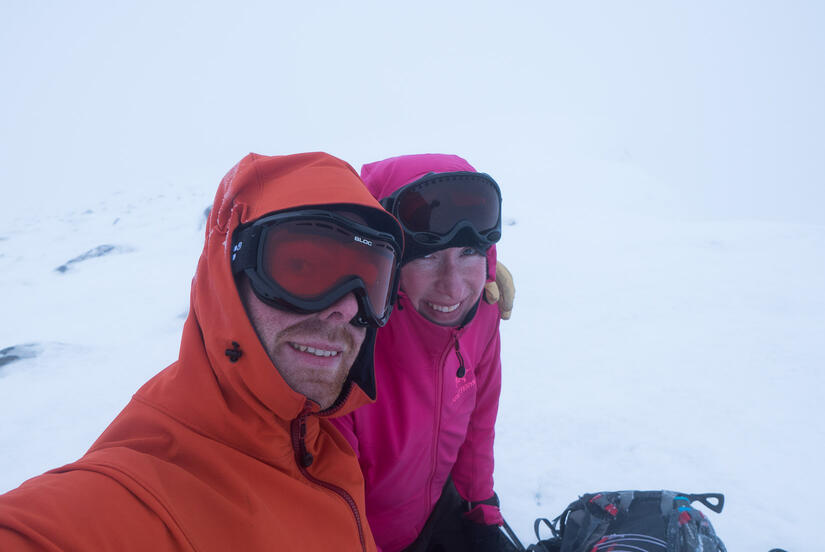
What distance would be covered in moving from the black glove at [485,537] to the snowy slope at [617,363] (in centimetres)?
45

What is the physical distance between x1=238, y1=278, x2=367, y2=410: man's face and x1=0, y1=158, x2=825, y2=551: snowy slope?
2241mm

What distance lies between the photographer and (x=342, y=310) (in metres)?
1.32

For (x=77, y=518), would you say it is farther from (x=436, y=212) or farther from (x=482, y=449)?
(x=482, y=449)

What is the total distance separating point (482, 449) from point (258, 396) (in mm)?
1599

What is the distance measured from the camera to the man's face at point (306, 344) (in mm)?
1201

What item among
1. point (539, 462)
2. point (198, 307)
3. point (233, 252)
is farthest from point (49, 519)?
point (539, 462)

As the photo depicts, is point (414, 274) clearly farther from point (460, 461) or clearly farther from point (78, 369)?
point (78, 369)

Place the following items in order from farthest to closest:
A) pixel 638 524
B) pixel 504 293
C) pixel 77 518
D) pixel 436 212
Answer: pixel 504 293
pixel 638 524
pixel 436 212
pixel 77 518

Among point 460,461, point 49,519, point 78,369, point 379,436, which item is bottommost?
point 78,369

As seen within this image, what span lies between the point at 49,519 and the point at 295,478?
590mm

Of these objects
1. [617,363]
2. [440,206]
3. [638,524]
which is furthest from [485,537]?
[617,363]

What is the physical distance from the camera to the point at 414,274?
1.72 meters

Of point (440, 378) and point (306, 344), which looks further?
point (440, 378)

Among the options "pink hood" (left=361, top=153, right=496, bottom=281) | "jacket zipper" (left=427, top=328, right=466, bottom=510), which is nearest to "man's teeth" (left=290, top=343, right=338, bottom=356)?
"jacket zipper" (left=427, top=328, right=466, bottom=510)
